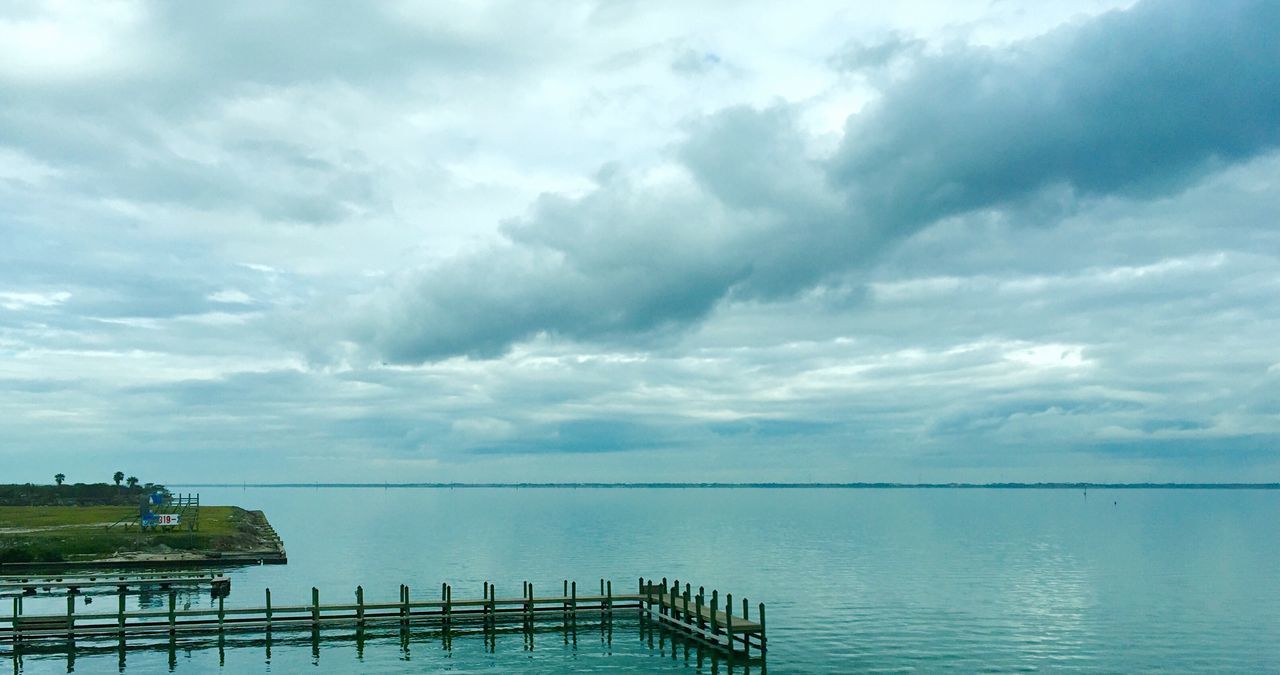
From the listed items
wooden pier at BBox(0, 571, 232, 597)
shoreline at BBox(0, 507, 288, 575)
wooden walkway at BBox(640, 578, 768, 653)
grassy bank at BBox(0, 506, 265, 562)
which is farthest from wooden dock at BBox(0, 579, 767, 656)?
grassy bank at BBox(0, 506, 265, 562)

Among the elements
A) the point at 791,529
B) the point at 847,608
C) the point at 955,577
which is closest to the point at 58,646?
the point at 847,608

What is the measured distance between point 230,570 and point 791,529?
355 ft

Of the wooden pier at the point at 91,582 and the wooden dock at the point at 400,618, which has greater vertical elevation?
the wooden pier at the point at 91,582

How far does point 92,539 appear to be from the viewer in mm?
95438

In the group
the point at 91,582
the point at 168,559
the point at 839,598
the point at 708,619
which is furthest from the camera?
the point at 168,559

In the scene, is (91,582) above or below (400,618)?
above

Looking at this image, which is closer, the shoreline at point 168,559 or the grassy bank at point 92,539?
the shoreline at point 168,559

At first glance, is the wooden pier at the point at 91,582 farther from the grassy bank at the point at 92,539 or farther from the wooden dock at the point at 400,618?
the grassy bank at the point at 92,539

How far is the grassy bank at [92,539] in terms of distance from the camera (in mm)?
88812

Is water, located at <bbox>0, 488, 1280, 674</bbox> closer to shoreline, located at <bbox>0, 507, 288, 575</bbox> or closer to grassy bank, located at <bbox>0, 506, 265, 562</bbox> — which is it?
shoreline, located at <bbox>0, 507, 288, 575</bbox>

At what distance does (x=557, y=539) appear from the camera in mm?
149375

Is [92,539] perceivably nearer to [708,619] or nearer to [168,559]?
[168,559]

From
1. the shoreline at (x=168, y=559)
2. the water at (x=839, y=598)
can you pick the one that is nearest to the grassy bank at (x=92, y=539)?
the shoreline at (x=168, y=559)

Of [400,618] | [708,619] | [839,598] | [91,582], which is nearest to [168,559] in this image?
[91,582]
